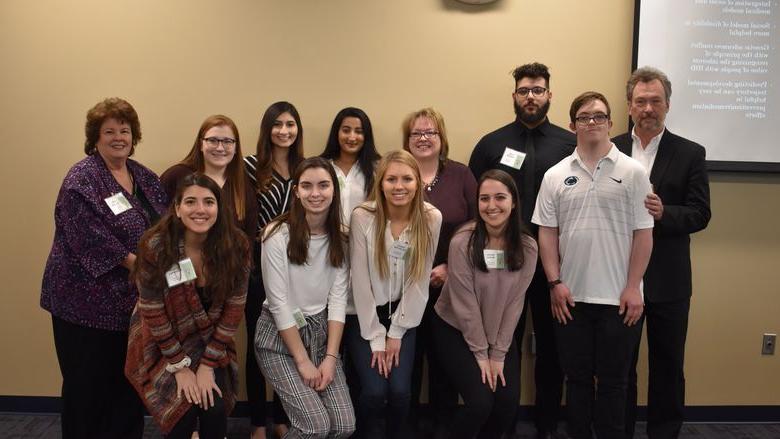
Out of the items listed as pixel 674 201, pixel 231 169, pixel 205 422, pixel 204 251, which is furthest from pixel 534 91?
pixel 205 422

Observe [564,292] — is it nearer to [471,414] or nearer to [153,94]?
[471,414]

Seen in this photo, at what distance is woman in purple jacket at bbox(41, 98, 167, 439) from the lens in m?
2.09

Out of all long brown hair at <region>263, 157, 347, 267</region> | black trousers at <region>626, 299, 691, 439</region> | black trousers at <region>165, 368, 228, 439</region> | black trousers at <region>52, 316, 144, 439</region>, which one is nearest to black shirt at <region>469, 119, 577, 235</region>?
black trousers at <region>626, 299, 691, 439</region>

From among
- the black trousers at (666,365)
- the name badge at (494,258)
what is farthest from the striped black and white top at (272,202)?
the black trousers at (666,365)

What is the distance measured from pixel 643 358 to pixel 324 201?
2.17 metres

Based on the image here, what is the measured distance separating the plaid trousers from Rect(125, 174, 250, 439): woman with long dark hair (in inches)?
6.4

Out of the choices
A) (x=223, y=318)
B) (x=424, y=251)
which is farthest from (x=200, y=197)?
(x=424, y=251)

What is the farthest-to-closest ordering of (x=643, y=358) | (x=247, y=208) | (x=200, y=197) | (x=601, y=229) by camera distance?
1. (x=643, y=358)
2. (x=247, y=208)
3. (x=601, y=229)
4. (x=200, y=197)

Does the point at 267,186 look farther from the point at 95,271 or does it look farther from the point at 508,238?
the point at 508,238

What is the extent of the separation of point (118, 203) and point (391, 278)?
119 centimetres

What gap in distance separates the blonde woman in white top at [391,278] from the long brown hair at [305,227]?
71 millimetres

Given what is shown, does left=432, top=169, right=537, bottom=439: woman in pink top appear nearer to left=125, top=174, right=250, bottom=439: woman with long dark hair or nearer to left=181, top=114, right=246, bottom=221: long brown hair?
left=125, top=174, right=250, bottom=439: woman with long dark hair

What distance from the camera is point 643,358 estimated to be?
303 cm

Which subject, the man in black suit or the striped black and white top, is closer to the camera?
the man in black suit
